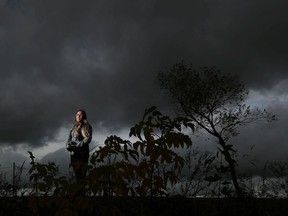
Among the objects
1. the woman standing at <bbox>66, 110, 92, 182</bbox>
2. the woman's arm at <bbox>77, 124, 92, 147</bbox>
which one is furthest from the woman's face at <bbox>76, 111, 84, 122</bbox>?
the woman's arm at <bbox>77, 124, 92, 147</bbox>

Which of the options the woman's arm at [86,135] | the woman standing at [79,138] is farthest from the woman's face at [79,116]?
the woman's arm at [86,135]

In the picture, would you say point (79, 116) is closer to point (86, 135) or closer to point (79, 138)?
point (86, 135)

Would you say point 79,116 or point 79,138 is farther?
point 79,138

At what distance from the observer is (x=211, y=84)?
28.3 metres

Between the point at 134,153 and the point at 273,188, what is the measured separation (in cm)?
566

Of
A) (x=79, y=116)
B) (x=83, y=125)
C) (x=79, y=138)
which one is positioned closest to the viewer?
(x=79, y=116)

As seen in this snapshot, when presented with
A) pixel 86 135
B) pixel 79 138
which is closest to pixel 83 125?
pixel 86 135

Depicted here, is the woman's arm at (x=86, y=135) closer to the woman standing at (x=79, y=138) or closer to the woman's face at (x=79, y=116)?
the woman standing at (x=79, y=138)

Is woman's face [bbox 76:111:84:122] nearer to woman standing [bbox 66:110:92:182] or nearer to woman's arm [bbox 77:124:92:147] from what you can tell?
woman standing [bbox 66:110:92:182]

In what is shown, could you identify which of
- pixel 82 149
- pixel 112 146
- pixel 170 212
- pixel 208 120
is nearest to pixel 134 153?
pixel 112 146

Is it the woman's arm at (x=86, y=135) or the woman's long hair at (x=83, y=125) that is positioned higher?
the woman's long hair at (x=83, y=125)

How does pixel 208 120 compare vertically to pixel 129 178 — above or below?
above

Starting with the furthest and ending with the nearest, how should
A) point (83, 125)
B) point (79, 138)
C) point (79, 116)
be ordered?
point (79, 138), point (83, 125), point (79, 116)

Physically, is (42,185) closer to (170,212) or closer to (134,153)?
(134,153)
